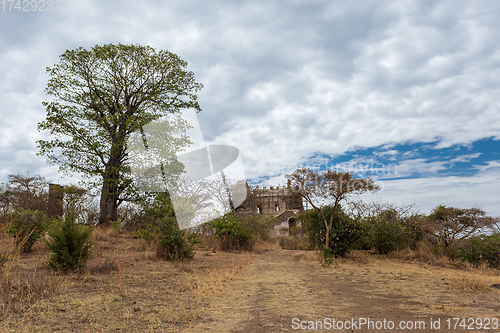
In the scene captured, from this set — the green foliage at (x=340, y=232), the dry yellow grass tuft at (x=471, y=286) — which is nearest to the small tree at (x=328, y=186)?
the green foliage at (x=340, y=232)

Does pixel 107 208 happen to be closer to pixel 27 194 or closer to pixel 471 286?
pixel 27 194

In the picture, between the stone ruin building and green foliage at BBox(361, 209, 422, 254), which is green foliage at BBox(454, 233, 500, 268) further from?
the stone ruin building

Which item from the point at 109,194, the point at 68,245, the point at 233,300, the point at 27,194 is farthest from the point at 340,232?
the point at 27,194

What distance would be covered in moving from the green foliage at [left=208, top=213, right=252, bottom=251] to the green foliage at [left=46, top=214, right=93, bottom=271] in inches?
294

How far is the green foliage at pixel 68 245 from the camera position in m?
7.06

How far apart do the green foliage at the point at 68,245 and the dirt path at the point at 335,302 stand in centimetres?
393

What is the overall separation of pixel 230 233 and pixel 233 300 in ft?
30.7

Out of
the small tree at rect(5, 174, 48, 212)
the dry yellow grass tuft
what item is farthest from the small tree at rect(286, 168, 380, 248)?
the small tree at rect(5, 174, 48, 212)

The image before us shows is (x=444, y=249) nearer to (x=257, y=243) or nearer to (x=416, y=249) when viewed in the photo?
(x=416, y=249)

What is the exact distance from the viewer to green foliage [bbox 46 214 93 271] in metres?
7.06

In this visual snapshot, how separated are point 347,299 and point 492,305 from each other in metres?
2.28

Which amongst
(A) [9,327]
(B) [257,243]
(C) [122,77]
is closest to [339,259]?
(B) [257,243]

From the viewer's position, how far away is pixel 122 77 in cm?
1642

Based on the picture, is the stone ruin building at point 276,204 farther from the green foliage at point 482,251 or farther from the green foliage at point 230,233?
the green foliage at point 482,251
